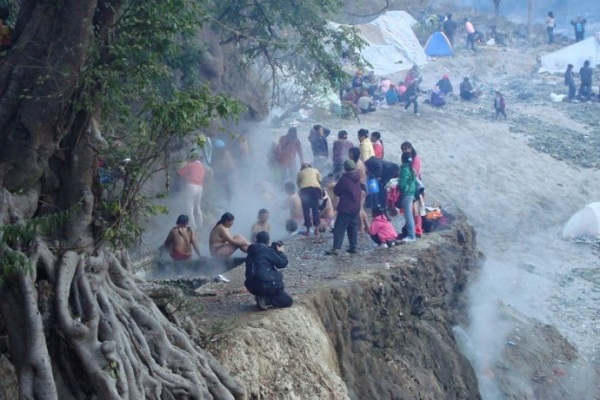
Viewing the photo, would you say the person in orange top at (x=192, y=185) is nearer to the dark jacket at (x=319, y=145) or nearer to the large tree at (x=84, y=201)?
the dark jacket at (x=319, y=145)

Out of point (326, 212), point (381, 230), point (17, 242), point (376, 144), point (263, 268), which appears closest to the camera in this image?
point (17, 242)

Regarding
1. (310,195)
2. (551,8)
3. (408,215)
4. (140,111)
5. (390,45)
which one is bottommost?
(408,215)

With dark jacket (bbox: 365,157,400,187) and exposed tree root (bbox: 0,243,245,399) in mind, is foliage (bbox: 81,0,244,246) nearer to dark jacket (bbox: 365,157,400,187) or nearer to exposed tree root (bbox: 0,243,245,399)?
exposed tree root (bbox: 0,243,245,399)

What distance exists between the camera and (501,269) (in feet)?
65.6

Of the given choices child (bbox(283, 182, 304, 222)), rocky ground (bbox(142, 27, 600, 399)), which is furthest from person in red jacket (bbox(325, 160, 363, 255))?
child (bbox(283, 182, 304, 222))

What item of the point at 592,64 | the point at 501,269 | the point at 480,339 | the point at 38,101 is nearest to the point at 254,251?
the point at 38,101

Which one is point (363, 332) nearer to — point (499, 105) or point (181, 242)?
point (181, 242)

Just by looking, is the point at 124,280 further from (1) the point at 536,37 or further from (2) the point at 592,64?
(1) the point at 536,37

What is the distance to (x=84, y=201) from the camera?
8.03 meters

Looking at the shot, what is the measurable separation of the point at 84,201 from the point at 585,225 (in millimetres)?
16369

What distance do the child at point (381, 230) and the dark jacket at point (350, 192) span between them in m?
1.00

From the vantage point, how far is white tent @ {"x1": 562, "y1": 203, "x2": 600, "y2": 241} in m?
22.0

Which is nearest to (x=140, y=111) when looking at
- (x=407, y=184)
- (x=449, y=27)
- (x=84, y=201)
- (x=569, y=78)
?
(x=84, y=201)

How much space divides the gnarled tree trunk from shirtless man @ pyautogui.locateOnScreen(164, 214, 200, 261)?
13.6 ft
